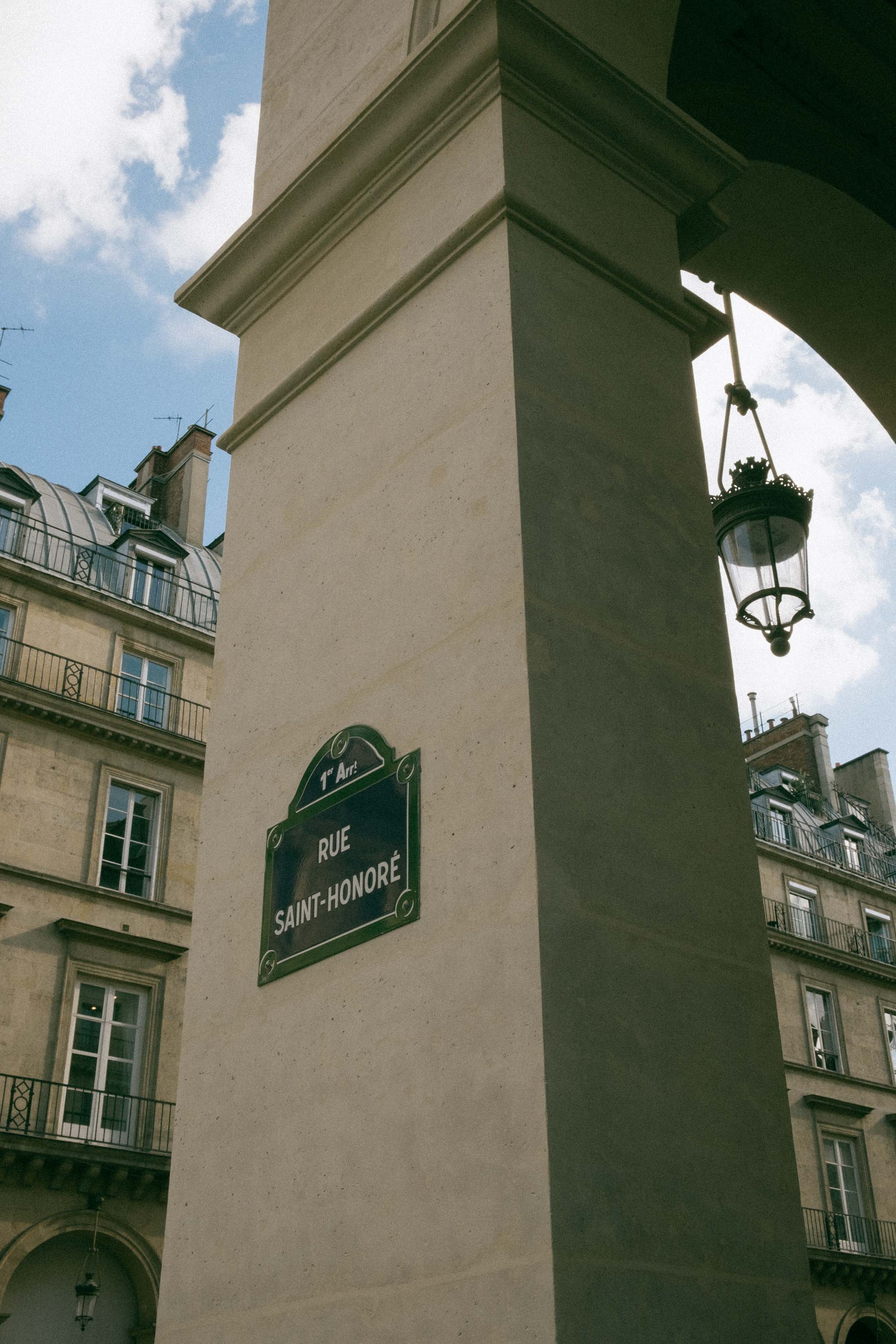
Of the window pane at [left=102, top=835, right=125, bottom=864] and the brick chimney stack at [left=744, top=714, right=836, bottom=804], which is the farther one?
the brick chimney stack at [left=744, top=714, right=836, bottom=804]

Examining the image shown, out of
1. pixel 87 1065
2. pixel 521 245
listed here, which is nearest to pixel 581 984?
pixel 521 245

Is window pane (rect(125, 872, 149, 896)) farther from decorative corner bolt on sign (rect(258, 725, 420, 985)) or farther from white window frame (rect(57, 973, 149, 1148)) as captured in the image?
decorative corner bolt on sign (rect(258, 725, 420, 985))

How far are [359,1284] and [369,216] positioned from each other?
8.77ft

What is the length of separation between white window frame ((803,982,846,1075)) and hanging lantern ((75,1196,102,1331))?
19.0 m

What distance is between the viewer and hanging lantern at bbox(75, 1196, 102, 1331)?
67.2 feet

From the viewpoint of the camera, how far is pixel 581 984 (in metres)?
2.39

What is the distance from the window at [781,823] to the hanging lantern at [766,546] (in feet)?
107

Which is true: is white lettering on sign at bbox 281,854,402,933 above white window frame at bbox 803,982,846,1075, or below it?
below

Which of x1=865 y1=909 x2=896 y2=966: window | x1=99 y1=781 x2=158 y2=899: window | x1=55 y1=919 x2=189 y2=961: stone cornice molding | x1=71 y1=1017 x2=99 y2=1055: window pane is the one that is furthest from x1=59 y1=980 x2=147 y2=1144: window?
x1=865 y1=909 x2=896 y2=966: window

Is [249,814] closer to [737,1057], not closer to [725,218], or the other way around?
[737,1057]

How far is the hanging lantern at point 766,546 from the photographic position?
5.25 m

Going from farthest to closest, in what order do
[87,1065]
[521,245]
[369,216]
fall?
[87,1065]
[369,216]
[521,245]

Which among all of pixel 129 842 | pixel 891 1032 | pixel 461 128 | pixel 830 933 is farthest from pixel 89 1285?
pixel 891 1032

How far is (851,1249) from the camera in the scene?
1267 inches
